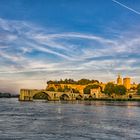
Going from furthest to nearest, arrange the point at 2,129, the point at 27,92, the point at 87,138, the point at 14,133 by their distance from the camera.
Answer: the point at 27,92, the point at 2,129, the point at 14,133, the point at 87,138

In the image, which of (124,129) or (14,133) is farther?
(124,129)

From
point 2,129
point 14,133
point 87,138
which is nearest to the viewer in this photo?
point 87,138

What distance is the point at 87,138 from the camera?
37031mm

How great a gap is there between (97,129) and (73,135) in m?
5.74

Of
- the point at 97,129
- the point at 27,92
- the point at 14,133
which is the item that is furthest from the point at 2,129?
the point at 27,92

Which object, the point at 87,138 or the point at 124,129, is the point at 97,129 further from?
the point at 87,138

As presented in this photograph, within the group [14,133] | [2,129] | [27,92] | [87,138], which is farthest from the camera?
[27,92]

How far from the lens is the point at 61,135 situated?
3891cm

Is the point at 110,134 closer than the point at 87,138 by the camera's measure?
No

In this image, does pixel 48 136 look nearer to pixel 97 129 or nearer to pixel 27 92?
pixel 97 129

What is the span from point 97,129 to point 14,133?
9.13 meters

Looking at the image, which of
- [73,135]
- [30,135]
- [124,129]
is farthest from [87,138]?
[124,129]

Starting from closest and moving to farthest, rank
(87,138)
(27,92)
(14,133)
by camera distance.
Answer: (87,138) < (14,133) < (27,92)

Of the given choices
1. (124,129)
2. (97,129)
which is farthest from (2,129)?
(124,129)
